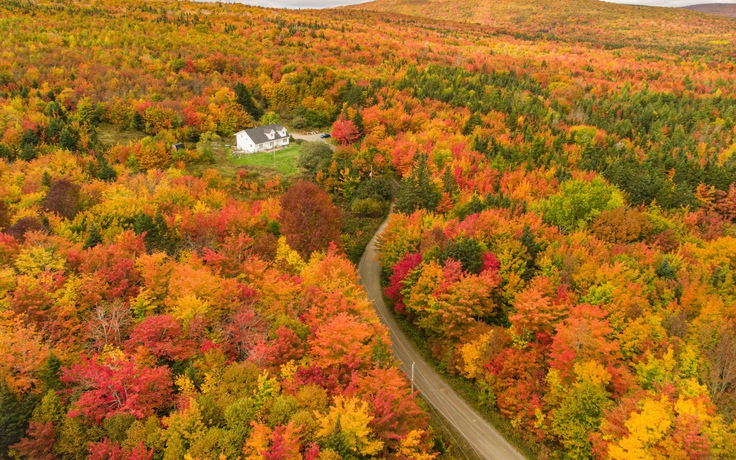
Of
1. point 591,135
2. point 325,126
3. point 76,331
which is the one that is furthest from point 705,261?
point 325,126

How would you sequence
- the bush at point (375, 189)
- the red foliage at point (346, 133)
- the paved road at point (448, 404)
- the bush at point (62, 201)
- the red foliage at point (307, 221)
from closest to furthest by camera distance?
the paved road at point (448, 404) < the bush at point (62, 201) < the red foliage at point (307, 221) < the bush at point (375, 189) < the red foliage at point (346, 133)

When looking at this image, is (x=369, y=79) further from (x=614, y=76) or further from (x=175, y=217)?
(x=614, y=76)

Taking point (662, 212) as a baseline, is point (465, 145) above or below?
above

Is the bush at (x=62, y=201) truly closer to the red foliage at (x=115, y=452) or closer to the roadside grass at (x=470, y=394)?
the red foliage at (x=115, y=452)

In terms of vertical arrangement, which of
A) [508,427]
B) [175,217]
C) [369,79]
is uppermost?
[369,79]

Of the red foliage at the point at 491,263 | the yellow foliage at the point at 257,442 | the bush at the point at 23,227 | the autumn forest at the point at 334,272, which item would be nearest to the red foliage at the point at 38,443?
the autumn forest at the point at 334,272

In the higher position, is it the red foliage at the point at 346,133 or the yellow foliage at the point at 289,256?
the red foliage at the point at 346,133

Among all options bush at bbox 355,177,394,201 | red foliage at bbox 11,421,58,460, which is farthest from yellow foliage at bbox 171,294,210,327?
bush at bbox 355,177,394,201

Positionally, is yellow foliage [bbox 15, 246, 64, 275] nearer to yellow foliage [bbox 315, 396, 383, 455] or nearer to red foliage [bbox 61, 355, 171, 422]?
red foliage [bbox 61, 355, 171, 422]
